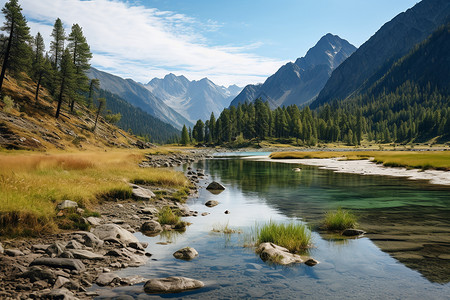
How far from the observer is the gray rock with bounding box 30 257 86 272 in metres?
7.99

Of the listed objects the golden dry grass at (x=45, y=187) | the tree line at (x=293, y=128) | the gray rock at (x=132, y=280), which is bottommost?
the gray rock at (x=132, y=280)

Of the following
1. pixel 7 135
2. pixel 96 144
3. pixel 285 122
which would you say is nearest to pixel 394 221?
pixel 7 135

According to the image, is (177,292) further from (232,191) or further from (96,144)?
(96,144)

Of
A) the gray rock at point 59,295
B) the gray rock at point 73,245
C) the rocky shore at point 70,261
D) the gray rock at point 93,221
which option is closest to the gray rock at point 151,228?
the rocky shore at point 70,261

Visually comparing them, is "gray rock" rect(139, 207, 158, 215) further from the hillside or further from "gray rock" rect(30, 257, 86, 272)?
the hillside

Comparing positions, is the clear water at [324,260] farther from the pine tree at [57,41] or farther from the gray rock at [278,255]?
the pine tree at [57,41]

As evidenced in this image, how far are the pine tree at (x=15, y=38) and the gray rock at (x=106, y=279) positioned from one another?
60.3 m

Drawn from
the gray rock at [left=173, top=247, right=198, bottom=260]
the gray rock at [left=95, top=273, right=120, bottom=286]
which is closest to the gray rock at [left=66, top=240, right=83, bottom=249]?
the gray rock at [left=95, top=273, right=120, bottom=286]

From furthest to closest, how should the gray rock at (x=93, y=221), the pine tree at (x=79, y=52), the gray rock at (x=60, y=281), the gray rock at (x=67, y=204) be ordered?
the pine tree at (x=79, y=52) < the gray rock at (x=67, y=204) < the gray rock at (x=93, y=221) < the gray rock at (x=60, y=281)

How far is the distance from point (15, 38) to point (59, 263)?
63.7m

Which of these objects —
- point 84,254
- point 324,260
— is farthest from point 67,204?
point 324,260

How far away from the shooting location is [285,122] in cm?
16312

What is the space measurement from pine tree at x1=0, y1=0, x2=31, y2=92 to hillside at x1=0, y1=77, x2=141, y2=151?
5.96m

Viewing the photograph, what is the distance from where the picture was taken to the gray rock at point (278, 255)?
961cm
